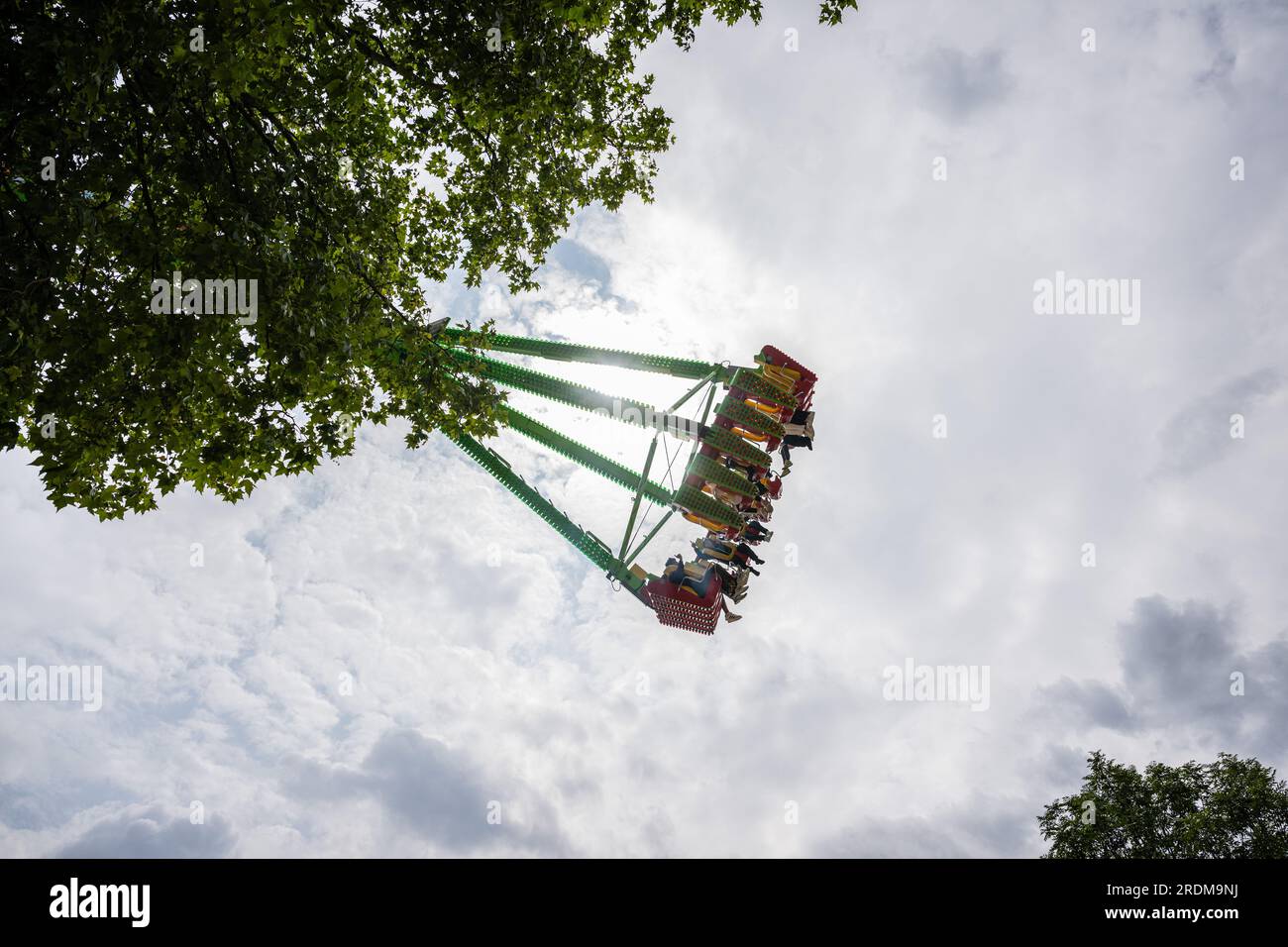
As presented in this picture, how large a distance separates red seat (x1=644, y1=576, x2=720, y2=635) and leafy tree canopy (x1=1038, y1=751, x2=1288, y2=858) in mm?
12809

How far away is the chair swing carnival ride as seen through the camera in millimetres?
13758

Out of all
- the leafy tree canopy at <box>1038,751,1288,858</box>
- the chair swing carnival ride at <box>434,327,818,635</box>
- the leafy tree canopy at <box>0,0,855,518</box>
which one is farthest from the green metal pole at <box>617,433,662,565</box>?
the leafy tree canopy at <box>1038,751,1288,858</box>

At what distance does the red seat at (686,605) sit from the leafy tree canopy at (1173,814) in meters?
12.8

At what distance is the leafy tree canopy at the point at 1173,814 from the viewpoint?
608 inches

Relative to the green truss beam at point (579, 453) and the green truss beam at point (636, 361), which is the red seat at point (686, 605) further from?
the green truss beam at point (636, 361)

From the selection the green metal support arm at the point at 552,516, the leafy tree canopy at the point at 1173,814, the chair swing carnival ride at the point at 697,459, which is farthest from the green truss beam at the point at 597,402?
the leafy tree canopy at the point at 1173,814

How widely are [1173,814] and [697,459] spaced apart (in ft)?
56.8

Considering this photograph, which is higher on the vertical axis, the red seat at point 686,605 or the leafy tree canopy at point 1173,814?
the red seat at point 686,605

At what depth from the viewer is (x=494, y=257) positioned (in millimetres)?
11453

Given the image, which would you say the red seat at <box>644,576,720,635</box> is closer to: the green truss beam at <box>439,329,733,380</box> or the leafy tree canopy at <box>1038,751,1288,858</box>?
the green truss beam at <box>439,329,733,380</box>

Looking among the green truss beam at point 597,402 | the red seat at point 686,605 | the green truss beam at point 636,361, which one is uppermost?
the green truss beam at point 636,361

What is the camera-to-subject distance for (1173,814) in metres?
16.7
